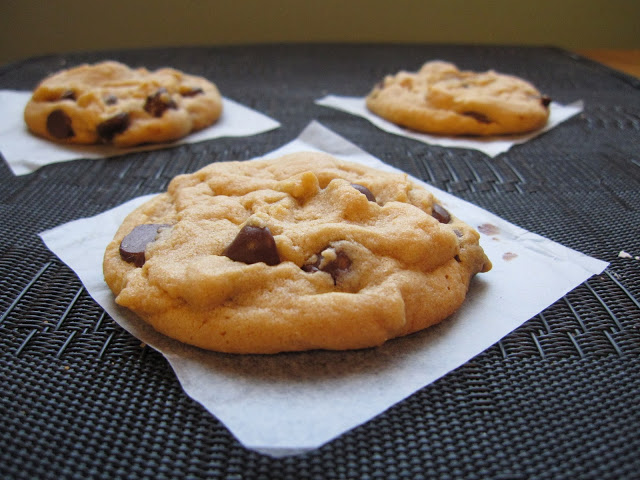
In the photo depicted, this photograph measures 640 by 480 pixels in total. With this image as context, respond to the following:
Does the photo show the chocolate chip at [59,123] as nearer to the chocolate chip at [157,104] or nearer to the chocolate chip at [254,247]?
the chocolate chip at [157,104]

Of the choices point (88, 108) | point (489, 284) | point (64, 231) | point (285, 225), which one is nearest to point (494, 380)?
point (489, 284)

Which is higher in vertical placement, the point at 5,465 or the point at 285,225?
the point at 285,225

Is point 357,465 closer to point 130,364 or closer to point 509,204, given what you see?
point 130,364

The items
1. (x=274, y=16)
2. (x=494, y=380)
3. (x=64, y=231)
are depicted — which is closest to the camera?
(x=494, y=380)

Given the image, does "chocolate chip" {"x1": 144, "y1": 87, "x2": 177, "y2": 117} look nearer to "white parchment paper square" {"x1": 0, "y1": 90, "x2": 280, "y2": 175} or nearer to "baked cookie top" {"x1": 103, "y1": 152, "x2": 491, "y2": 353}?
"white parchment paper square" {"x1": 0, "y1": 90, "x2": 280, "y2": 175}

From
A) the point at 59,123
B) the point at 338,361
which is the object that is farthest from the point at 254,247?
the point at 59,123

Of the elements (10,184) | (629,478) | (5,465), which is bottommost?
(10,184)

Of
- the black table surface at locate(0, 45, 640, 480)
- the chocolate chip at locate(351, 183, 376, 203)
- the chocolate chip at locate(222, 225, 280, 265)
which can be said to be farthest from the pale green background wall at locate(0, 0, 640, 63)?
the chocolate chip at locate(222, 225, 280, 265)

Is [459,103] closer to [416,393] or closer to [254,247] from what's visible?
[254,247]
